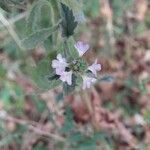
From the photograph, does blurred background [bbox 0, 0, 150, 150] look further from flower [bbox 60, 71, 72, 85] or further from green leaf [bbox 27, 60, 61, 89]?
flower [bbox 60, 71, 72, 85]

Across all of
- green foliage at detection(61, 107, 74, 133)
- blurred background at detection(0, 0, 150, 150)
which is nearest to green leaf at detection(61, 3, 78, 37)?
blurred background at detection(0, 0, 150, 150)

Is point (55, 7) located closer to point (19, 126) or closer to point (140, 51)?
point (19, 126)

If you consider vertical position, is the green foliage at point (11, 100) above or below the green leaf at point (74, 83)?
above

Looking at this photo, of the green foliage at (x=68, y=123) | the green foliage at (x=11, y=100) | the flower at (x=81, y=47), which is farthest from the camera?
the green foliage at (x=11, y=100)

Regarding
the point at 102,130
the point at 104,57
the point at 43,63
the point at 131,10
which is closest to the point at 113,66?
the point at 104,57

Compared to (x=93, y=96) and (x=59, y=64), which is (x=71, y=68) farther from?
(x=93, y=96)

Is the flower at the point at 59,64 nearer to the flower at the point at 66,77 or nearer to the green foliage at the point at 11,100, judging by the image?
the flower at the point at 66,77

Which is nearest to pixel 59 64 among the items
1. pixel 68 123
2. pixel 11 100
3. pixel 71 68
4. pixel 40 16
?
pixel 71 68

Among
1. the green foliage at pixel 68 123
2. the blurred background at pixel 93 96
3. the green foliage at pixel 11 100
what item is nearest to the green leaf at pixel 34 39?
the blurred background at pixel 93 96
